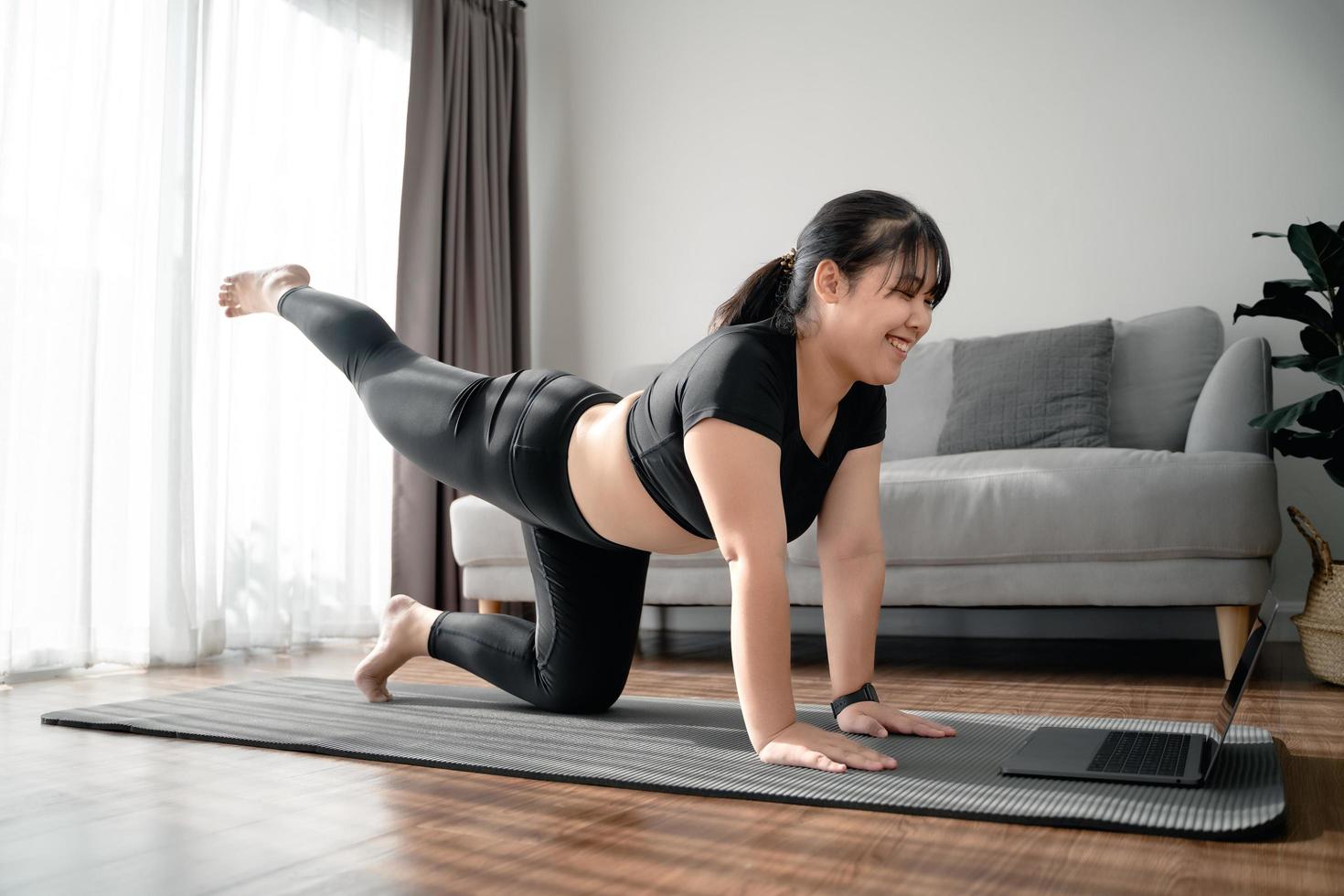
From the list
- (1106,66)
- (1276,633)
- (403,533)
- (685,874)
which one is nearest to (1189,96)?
(1106,66)

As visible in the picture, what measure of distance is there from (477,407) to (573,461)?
0.73 ft

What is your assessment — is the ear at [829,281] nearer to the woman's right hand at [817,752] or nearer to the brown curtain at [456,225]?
the woman's right hand at [817,752]

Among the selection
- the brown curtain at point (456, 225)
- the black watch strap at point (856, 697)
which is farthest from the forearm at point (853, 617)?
the brown curtain at point (456, 225)

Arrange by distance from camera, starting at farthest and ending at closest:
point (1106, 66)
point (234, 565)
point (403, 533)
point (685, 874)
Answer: point (403, 533) < point (1106, 66) < point (234, 565) < point (685, 874)

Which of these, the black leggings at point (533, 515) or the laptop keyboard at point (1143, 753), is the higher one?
the black leggings at point (533, 515)

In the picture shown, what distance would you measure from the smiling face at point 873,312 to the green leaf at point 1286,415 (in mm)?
1115

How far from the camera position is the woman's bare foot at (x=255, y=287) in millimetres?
2174

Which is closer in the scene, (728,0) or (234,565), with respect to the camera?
(234,565)

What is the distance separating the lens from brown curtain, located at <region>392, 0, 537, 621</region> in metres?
3.51

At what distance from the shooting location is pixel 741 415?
51.7 inches

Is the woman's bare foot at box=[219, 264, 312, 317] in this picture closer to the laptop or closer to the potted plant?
the laptop

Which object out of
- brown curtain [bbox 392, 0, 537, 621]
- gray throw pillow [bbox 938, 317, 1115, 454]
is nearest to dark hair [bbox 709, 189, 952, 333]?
gray throw pillow [bbox 938, 317, 1115, 454]

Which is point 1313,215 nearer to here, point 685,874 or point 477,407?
point 477,407

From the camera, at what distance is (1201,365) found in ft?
9.16
